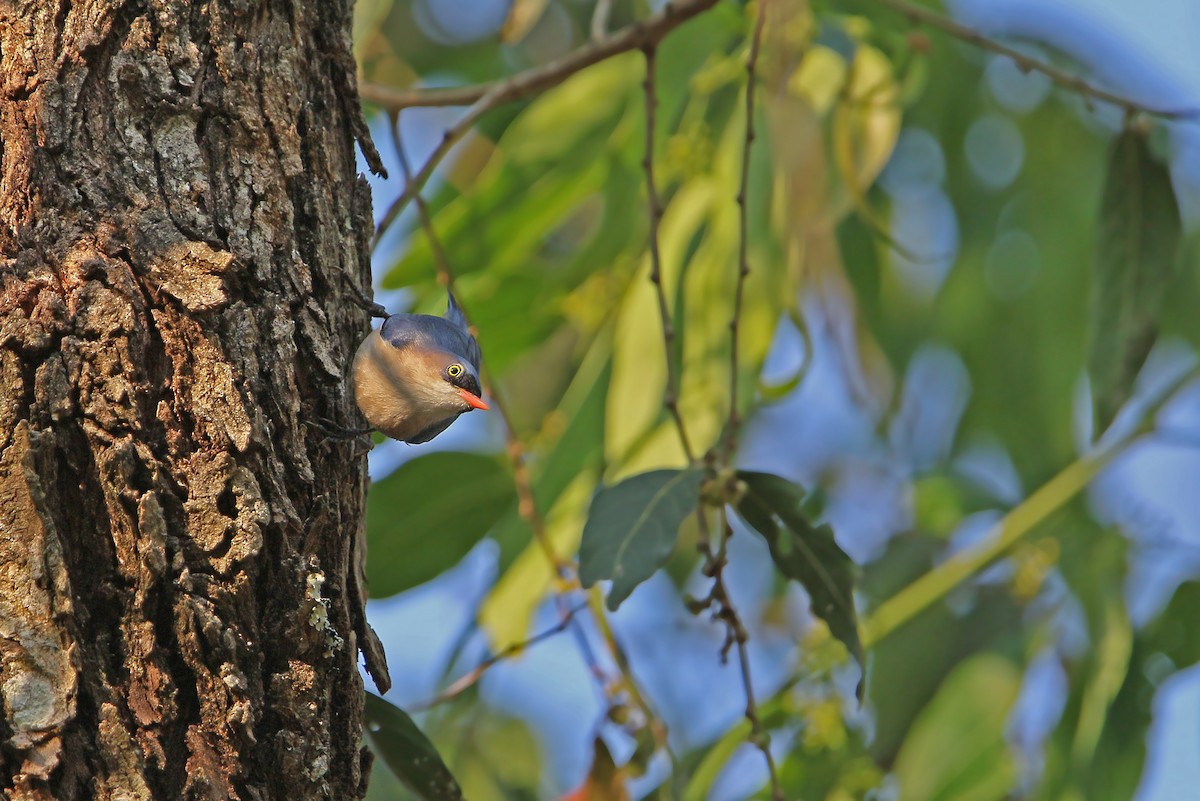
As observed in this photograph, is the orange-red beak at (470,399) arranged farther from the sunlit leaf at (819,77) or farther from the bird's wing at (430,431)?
the sunlit leaf at (819,77)

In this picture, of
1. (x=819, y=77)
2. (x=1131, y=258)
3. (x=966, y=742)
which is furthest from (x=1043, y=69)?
(x=966, y=742)

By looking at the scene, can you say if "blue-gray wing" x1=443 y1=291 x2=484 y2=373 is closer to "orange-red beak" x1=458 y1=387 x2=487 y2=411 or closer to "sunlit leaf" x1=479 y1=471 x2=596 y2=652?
"orange-red beak" x1=458 y1=387 x2=487 y2=411

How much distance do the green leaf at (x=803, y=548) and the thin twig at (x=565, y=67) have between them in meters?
1.08

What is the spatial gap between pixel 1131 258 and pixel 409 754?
2.18 metres

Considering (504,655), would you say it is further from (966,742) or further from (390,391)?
(966,742)

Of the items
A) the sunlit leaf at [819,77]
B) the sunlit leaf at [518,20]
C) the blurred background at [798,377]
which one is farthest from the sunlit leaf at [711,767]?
the sunlit leaf at [518,20]

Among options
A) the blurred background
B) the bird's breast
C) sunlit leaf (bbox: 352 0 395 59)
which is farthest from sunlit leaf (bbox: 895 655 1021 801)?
sunlit leaf (bbox: 352 0 395 59)

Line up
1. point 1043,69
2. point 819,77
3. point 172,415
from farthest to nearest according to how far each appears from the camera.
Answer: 1. point 819,77
2. point 1043,69
3. point 172,415

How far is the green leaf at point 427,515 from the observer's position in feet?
9.97

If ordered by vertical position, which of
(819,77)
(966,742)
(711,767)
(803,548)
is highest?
(819,77)

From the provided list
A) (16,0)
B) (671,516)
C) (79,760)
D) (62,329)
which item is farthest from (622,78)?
(79,760)

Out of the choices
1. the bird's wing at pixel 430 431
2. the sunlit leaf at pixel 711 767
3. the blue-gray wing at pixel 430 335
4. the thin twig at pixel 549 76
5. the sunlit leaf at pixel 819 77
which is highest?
the thin twig at pixel 549 76

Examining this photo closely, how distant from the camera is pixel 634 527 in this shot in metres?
2.50

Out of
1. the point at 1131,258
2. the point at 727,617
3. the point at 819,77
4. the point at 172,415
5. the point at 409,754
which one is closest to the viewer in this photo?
the point at 172,415
